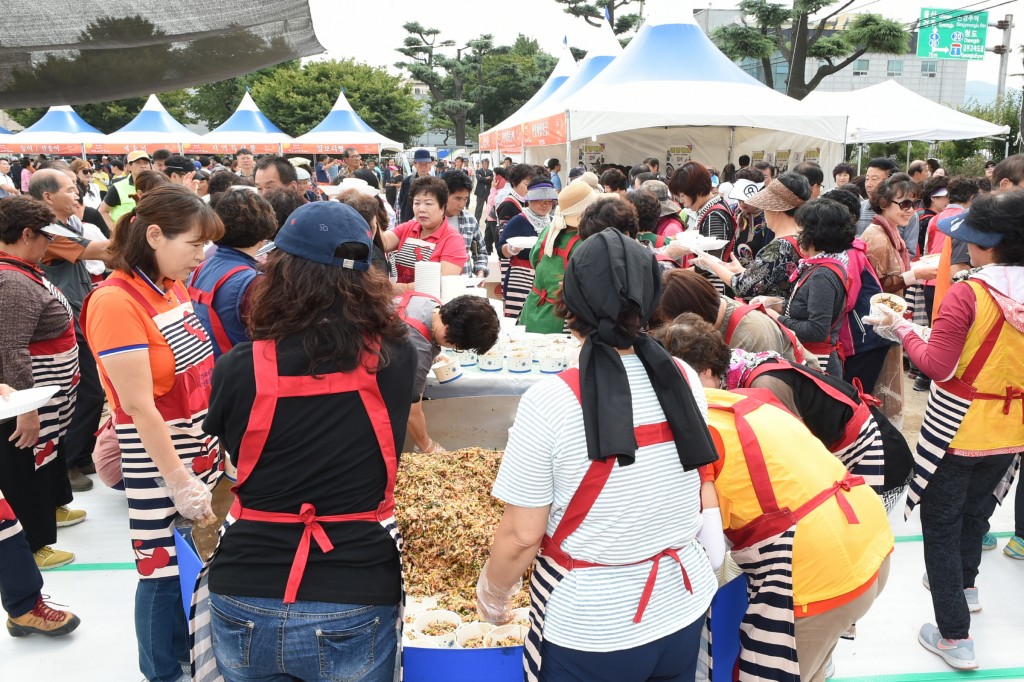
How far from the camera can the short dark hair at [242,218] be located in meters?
2.73

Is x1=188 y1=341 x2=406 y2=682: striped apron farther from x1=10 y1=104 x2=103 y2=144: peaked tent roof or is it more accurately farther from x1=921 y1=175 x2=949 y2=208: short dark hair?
x1=10 y1=104 x2=103 y2=144: peaked tent roof

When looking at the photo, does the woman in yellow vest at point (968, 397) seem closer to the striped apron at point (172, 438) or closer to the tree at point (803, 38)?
the striped apron at point (172, 438)

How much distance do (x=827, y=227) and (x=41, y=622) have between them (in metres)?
3.66

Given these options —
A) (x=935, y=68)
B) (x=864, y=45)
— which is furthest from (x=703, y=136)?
(x=935, y=68)

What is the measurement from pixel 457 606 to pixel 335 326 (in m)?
1.15

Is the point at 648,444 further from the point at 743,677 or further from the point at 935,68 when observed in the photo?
the point at 935,68

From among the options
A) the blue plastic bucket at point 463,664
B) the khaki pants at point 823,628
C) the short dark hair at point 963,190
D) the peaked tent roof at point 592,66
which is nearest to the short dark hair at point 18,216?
the blue plastic bucket at point 463,664

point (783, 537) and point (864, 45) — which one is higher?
point (864, 45)

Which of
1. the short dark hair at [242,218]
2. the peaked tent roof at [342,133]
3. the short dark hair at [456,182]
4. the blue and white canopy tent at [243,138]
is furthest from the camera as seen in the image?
the blue and white canopy tent at [243,138]

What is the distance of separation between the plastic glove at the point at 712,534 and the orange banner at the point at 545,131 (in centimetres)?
817

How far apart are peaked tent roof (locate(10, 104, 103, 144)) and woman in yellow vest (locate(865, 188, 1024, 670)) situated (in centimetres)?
2501

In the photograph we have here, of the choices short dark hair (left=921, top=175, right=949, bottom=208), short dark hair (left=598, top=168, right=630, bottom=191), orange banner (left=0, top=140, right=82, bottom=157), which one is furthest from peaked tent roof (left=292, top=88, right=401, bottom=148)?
short dark hair (left=921, top=175, right=949, bottom=208)

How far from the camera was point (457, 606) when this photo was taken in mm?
2266

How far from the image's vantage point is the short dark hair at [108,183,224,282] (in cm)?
223
